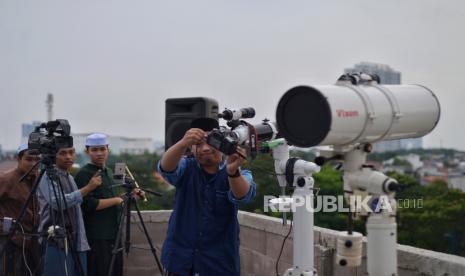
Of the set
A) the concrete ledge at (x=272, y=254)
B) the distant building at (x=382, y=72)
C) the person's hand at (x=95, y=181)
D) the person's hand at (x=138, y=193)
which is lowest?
the concrete ledge at (x=272, y=254)

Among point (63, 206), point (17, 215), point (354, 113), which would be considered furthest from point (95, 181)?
point (354, 113)

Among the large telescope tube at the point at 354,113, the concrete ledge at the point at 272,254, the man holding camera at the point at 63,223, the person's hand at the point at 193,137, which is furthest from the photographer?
the man holding camera at the point at 63,223

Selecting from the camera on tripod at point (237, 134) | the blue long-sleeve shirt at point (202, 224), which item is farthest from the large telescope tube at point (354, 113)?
the blue long-sleeve shirt at point (202, 224)

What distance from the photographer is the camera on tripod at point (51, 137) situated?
3.91 m

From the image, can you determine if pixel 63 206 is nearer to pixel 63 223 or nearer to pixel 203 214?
pixel 63 223

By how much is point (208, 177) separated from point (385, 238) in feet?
4.52

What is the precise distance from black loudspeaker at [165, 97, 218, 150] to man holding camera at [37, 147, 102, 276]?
1.14 meters

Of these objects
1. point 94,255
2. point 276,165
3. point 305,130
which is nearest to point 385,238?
point 305,130

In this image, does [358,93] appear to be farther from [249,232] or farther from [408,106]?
[249,232]

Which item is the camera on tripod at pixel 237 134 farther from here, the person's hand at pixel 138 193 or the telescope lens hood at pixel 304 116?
the person's hand at pixel 138 193

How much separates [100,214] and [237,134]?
2160 mm

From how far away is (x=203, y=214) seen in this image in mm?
3266

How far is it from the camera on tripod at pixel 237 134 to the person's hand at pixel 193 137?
114 mm

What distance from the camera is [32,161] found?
459cm
